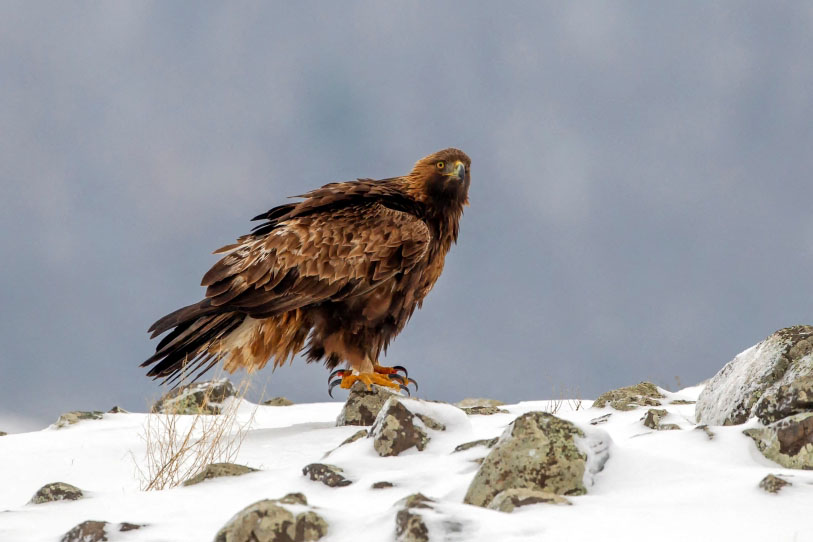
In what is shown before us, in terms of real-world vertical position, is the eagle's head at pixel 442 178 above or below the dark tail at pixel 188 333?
above

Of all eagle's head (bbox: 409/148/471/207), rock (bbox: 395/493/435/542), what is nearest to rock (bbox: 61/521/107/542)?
rock (bbox: 395/493/435/542)

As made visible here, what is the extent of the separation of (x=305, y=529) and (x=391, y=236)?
4139 mm

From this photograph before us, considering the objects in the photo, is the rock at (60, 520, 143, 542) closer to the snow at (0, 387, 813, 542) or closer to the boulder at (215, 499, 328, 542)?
the snow at (0, 387, 813, 542)

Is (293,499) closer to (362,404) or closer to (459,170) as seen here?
(362,404)

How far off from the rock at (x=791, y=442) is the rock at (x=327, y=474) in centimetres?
230

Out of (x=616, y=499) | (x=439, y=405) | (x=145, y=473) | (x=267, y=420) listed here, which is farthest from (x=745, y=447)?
(x=267, y=420)

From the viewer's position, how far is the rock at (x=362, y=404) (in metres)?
7.34

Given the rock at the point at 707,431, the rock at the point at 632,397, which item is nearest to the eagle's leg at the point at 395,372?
the rock at the point at 632,397

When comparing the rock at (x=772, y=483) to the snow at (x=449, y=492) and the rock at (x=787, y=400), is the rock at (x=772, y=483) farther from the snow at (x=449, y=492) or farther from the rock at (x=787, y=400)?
the rock at (x=787, y=400)

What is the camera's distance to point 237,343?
754 cm

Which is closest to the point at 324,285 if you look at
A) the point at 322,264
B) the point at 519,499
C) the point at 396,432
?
the point at 322,264

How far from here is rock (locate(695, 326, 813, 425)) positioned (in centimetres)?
454

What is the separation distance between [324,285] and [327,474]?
2.78 m

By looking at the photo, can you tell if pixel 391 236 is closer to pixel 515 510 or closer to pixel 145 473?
pixel 145 473
